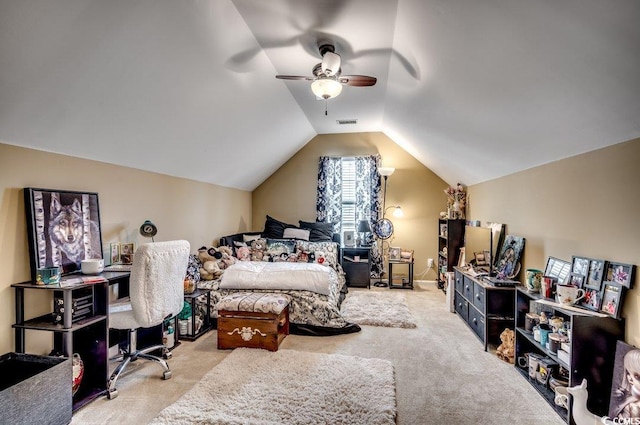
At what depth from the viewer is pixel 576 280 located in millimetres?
2303

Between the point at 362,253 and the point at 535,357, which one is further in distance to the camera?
the point at 362,253

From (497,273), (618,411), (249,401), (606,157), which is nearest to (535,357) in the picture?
(618,411)

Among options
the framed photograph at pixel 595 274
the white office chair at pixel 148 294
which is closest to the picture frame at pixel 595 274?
the framed photograph at pixel 595 274

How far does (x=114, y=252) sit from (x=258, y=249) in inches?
89.1

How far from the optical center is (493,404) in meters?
2.23

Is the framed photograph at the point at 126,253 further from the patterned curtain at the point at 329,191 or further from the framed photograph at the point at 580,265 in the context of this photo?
the framed photograph at the point at 580,265

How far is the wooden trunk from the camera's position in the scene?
3.05m

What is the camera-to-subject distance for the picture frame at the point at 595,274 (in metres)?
2.07

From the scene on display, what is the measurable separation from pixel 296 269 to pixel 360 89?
226 centimetres

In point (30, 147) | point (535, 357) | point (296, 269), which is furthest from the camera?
point (296, 269)

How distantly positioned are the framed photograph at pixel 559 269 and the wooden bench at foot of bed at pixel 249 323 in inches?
92.4

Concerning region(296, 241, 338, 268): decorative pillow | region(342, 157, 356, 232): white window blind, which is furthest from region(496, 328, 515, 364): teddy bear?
region(342, 157, 356, 232): white window blind

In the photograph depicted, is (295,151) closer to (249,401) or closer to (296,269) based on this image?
(296,269)

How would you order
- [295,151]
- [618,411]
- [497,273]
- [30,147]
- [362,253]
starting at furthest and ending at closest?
[295,151]
[362,253]
[497,273]
[30,147]
[618,411]
